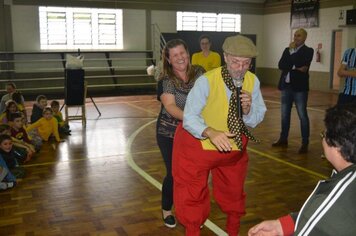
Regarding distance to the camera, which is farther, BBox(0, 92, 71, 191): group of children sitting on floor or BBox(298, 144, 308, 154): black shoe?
BBox(298, 144, 308, 154): black shoe

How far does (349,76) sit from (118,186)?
3.03 meters

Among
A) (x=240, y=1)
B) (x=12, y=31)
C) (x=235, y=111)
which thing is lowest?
(x=235, y=111)

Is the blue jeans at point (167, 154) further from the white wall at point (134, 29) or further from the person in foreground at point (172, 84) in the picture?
the white wall at point (134, 29)

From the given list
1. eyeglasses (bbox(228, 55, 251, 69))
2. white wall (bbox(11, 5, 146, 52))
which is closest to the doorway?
white wall (bbox(11, 5, 146, 52))

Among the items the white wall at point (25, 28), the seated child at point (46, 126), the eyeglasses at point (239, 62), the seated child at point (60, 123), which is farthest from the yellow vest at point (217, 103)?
the white wall at point (25, 28)

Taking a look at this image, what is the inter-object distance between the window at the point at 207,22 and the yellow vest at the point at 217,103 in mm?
13954

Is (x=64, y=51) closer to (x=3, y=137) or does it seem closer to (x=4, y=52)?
(x=4, y=52)

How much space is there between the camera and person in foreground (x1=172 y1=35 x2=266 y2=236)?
236 centimetres

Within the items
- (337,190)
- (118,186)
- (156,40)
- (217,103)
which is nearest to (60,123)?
(118,186)

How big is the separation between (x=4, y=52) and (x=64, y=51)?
6.22 ft

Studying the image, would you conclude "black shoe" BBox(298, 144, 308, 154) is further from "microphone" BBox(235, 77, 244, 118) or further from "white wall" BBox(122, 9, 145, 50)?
"white wall" BBox(122, 9, 145, 50)

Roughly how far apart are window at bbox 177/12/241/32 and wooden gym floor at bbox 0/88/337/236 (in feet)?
30.8

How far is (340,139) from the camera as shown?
1354 millimetres

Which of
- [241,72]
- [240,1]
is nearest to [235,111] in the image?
[241,72]
